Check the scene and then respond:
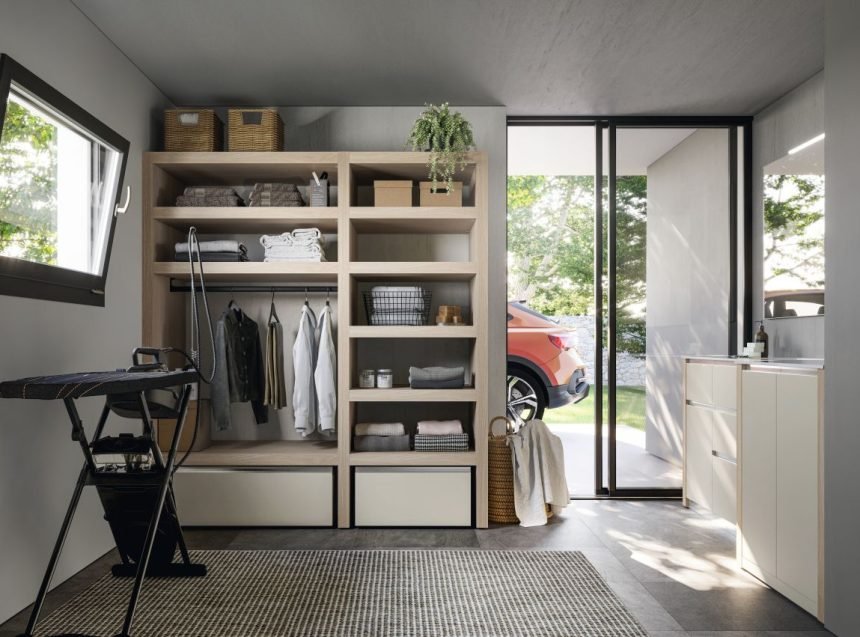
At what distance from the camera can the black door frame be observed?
14.4ft

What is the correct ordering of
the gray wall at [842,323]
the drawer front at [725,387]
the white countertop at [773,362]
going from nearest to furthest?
the gray wall at [842,323] → the white countertop at [773,362] → the drawer front at [725,387]

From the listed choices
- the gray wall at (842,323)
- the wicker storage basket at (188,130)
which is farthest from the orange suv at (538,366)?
the wicker storage basket at (188,130)

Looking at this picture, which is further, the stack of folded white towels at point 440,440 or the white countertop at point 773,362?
the stack of folded white towels at point 440,440

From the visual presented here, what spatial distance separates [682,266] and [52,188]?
3.75 meters

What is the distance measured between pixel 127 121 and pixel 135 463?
76.3 inches

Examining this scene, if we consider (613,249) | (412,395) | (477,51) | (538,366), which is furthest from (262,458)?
(613,249)

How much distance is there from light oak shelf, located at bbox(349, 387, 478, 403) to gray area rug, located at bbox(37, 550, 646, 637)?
85 centimetres

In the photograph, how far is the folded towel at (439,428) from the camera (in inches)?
150

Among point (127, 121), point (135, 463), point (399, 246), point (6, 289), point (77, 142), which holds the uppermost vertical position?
point (127, 121)

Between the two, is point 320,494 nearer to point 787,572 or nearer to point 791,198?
point 787,572

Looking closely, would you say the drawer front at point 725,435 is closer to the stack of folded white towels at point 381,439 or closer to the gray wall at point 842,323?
the gray wall at point 842,323

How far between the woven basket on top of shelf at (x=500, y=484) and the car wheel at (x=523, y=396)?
1.76 feet

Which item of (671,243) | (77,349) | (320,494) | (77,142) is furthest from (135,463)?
(671,243)

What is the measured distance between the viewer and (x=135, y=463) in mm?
2648
